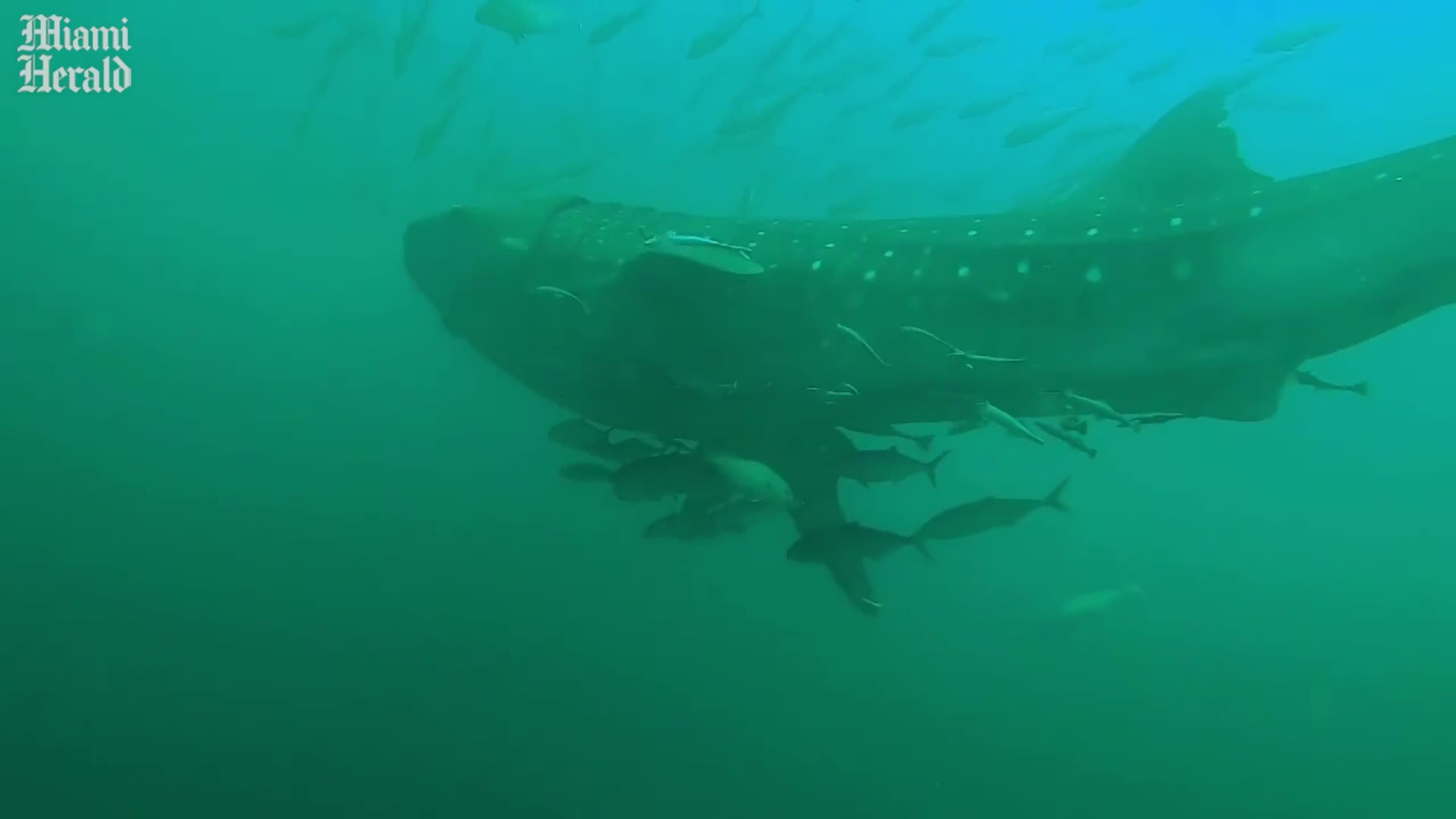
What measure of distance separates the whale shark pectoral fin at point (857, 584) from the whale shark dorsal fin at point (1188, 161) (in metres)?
2.86

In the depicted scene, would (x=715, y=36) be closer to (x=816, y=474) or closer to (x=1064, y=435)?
(x=816, y=474)

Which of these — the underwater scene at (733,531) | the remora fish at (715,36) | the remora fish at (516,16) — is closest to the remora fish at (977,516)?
the underwater scene at (733,531)

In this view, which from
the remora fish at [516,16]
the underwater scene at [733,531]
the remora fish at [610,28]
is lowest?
the underwater scene at [733,531]

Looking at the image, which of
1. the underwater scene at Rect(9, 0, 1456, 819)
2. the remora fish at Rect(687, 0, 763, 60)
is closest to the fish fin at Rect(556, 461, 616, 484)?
the underwater scene at Rect(9, 0, 1456, 819)

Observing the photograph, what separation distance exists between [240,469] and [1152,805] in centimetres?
1179

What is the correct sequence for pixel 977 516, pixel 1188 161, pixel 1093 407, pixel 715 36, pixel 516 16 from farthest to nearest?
pixel 715 36, pixel 516 16, pixel 977 516, pixel 1093 407, pixel 1188 161

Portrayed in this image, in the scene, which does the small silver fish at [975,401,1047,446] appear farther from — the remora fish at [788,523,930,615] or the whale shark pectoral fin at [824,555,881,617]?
the whale shark pectoral fin at [824,555,881,617]

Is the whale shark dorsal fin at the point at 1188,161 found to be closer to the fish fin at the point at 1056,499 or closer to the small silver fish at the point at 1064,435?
the small silver fish at the point at 1064,435

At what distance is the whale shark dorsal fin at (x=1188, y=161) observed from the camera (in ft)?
13.3

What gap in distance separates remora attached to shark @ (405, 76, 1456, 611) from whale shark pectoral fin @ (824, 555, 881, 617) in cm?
61

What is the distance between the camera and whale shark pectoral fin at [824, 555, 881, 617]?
Answer: 605 cm

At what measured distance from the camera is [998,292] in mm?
4211

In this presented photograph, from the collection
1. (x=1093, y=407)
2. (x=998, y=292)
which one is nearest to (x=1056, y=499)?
(x=1093, y=407)

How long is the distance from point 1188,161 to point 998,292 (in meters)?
1.01
